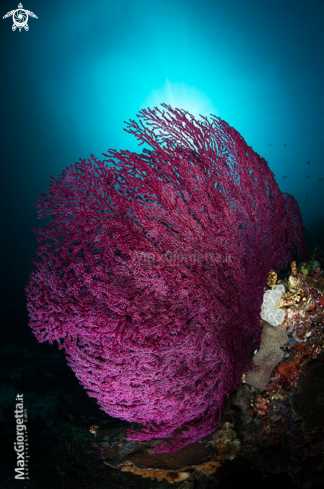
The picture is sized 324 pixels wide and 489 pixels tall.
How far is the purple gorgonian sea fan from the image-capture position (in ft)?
7.85

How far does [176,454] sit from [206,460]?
47cm

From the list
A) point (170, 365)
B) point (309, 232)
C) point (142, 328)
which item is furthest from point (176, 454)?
point (309, 232)

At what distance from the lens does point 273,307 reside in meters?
2.63

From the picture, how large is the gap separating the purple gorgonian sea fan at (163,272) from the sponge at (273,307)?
193 mm

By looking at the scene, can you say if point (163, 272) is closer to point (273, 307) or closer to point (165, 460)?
point (273, 307)

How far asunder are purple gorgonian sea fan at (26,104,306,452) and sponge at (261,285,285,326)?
193mm

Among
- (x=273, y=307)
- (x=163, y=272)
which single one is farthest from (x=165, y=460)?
(x=163, y=272)

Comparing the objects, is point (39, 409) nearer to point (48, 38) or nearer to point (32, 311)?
point (32, 311)

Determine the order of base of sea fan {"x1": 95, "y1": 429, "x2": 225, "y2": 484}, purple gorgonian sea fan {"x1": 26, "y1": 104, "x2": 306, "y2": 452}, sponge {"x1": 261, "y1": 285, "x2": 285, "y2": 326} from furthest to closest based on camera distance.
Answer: base of sea fan {"x1": 95, "y1": 429, "x2": 225, "y2": 484} → sponge {"x1": 261, "y1": 285, "x2": 285, "y2": 326} → purple gorgonian sea fan {"x1": 26, "y1": 104, "x2": 306, "y2": 452}

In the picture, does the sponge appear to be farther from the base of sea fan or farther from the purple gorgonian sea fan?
the base of sea fan

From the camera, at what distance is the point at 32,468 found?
3666 mm

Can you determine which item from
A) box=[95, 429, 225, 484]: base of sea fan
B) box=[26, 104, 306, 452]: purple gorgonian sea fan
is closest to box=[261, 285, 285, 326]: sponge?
box=[26, 104, 306, 452]: purple gorgonian sea fan

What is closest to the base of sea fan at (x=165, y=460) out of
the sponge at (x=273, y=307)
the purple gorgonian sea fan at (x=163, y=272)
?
the purple gorgonian sea fan at (x=163, y=272)

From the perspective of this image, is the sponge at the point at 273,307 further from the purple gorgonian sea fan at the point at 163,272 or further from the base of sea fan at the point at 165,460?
the base of sea fan at the point at 165,460
